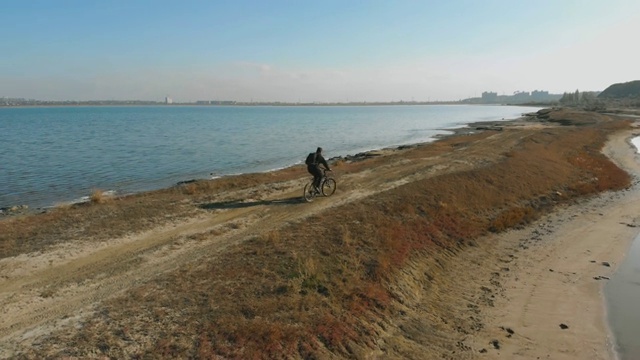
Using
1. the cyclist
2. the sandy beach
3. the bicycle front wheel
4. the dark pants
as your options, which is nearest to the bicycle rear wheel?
the dark pants

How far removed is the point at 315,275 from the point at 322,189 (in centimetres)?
1069

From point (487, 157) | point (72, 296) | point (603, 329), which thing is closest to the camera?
point (72, 296)

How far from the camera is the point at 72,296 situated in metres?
11.5

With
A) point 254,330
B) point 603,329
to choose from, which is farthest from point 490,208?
point 254,330

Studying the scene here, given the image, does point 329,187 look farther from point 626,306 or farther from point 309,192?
point 626,306

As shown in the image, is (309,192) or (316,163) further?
(309,192)

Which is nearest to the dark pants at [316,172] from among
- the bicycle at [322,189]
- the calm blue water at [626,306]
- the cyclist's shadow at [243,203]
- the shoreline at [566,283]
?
the bicycle at [322,189]

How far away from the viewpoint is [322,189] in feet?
76.9

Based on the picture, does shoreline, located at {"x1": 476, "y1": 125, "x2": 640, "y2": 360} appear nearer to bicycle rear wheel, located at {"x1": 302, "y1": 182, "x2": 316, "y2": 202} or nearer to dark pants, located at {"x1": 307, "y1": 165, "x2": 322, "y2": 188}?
dark pants, located at {"x1": 307, "y1": 165, "x2": 322, "y2": 188}

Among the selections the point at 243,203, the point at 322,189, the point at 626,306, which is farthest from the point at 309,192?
the point at 626,306

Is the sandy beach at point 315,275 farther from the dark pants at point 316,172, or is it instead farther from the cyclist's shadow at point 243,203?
the dark pants at point 316,172

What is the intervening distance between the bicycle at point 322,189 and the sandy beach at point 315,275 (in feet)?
1.56

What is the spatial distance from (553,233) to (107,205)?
23.2 meters

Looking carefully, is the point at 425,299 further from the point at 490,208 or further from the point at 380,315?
the point at 490,208
